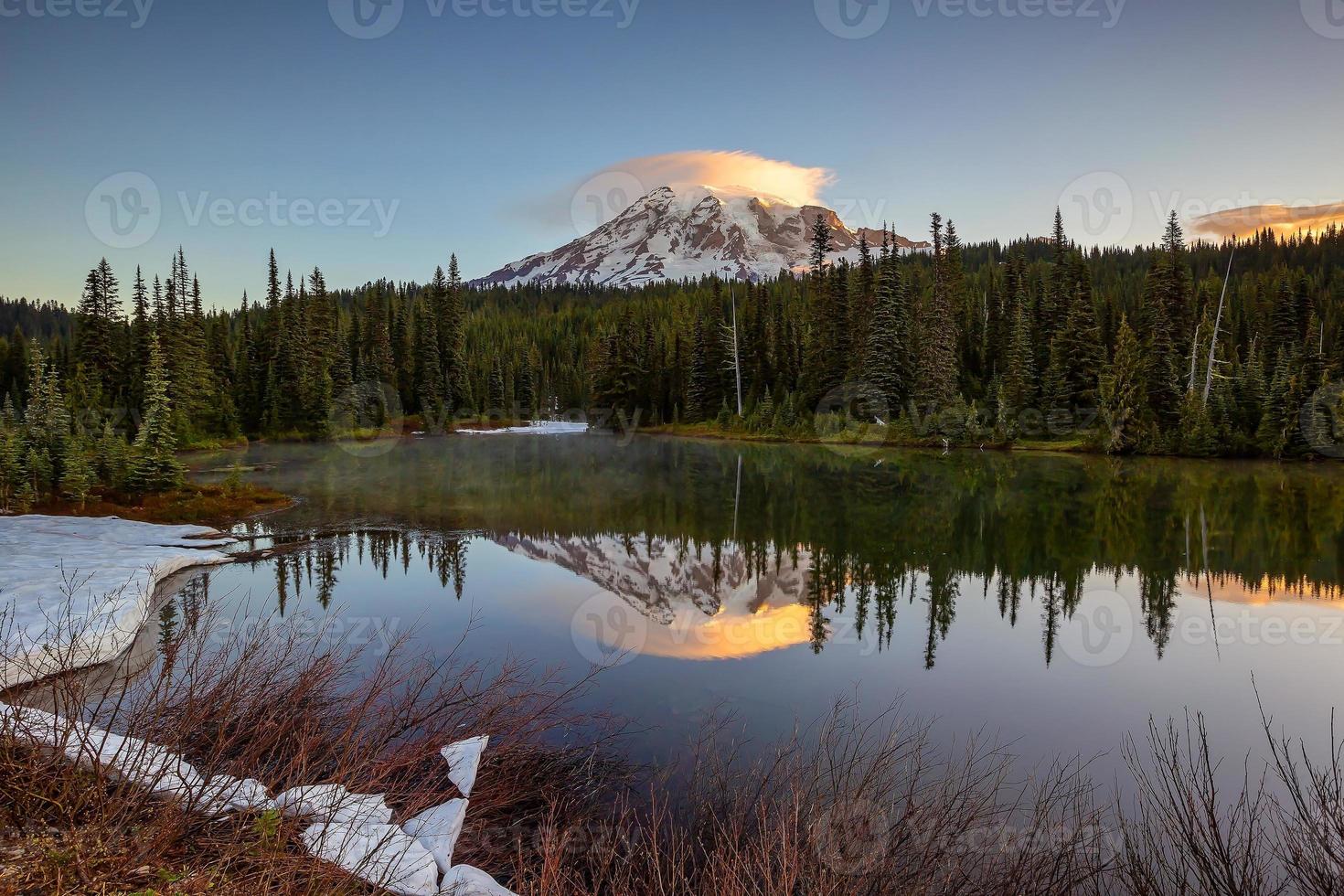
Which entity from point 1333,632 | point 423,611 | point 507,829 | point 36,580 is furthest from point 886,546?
point 36,580

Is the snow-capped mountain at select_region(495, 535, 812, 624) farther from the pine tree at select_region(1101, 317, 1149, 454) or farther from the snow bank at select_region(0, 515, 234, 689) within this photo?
the pine tree at select_region(1101, 317, 1149, 454)

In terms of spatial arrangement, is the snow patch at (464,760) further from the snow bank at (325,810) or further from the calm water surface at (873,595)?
the calm water surface at (873,595)

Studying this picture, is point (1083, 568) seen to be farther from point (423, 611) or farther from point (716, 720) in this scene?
point (423, 611)

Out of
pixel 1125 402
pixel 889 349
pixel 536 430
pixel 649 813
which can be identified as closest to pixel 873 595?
pixel 649 813

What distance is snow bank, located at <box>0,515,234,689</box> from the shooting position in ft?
30.8

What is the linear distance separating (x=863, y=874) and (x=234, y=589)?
12.9 meters

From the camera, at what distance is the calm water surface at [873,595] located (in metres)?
9.05

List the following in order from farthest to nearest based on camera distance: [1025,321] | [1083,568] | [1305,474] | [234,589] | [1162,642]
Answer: [1025,321], [1305,474], [1083,568], [234,589], [1162,642]

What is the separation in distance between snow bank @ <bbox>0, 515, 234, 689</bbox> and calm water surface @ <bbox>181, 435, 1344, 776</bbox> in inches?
51.9

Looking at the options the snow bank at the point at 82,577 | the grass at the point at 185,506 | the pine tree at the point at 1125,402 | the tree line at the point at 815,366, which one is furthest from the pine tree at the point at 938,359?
the snow bank at the point at 82,577

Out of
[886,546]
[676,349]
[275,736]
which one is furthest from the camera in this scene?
[676,349]

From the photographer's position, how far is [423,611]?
12.8 metres

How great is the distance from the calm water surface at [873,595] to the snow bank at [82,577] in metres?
1.32

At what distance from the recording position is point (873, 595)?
13.8 metres
